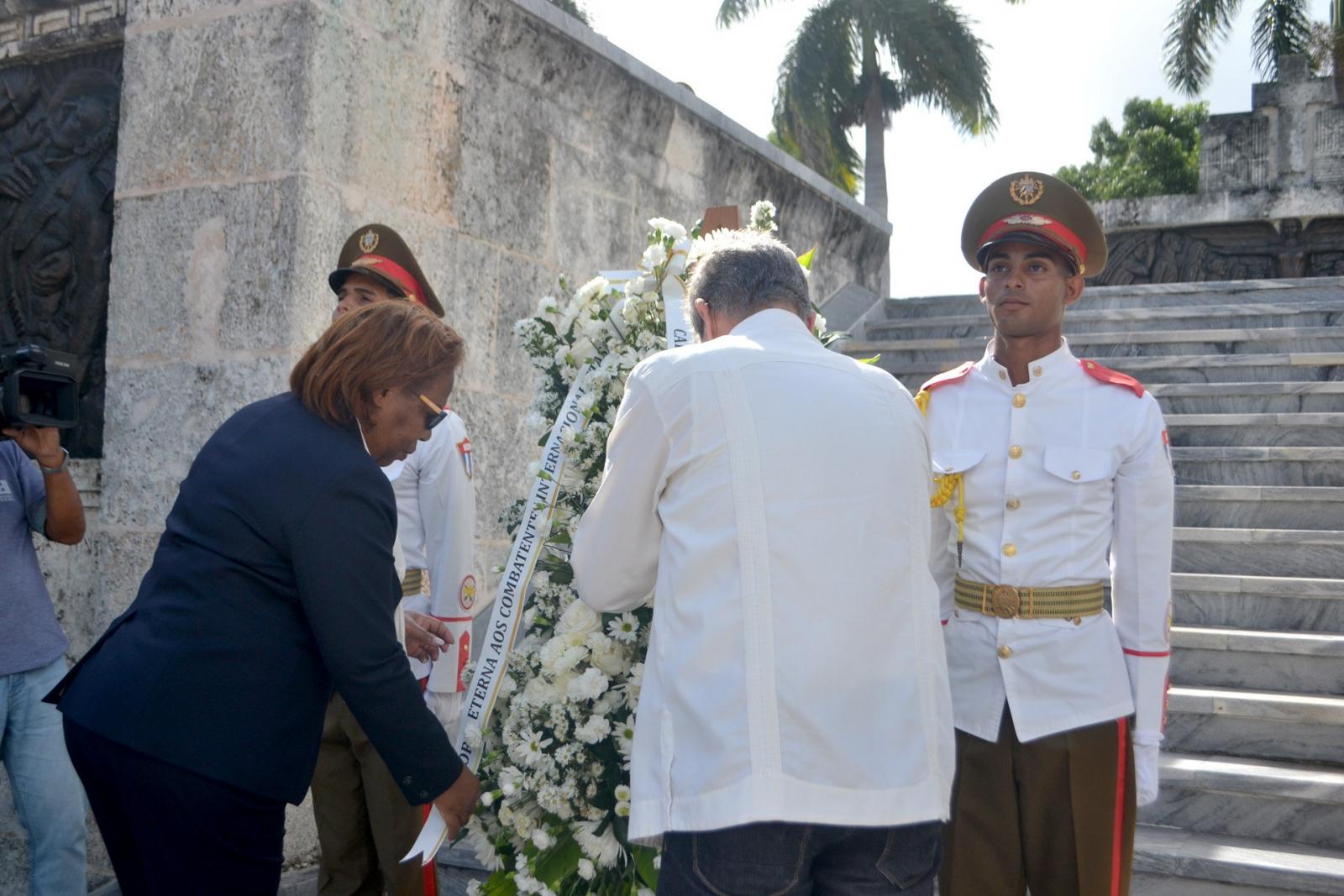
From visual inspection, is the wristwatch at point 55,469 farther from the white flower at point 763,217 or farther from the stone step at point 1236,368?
the stone step at point 1236,368

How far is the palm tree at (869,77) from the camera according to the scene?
1078 inches

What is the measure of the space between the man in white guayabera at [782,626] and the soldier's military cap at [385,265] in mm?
1962

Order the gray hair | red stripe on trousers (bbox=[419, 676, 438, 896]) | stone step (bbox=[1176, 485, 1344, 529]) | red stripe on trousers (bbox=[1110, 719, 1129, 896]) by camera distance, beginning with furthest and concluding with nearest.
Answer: stone step (bbox=[1176, 485, 1344, 529]) < red stripe on trousers (bbox=[419, 676, 438, 896]) < red stripe on trousers (bbox=[1110, 719, 1129, 896]) < the gray hair

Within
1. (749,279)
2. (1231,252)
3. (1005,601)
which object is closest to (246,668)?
(749,279)

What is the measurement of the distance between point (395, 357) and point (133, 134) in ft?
9.61

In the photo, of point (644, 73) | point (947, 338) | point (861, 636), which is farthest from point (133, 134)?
point (947, 338)

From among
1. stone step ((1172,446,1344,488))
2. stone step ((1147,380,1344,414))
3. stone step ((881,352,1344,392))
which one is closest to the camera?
stone step ((1172,446,1344,488))

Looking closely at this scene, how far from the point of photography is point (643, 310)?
2695 millimetres

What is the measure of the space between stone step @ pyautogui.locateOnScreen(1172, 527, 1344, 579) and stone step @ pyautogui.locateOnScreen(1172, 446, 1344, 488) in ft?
1.64

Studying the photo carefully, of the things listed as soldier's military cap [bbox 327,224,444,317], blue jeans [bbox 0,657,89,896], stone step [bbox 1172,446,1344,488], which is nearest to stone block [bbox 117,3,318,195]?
soldier's military cap [bbox 327,224,444,317]

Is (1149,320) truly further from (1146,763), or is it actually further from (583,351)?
(583,351)

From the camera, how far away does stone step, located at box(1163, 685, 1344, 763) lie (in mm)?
4223

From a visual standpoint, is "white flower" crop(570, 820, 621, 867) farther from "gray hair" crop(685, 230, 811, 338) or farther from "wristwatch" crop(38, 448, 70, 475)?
"wristwatch" crop(38, 448, 70, 475)

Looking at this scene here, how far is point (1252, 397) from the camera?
6.65 m
